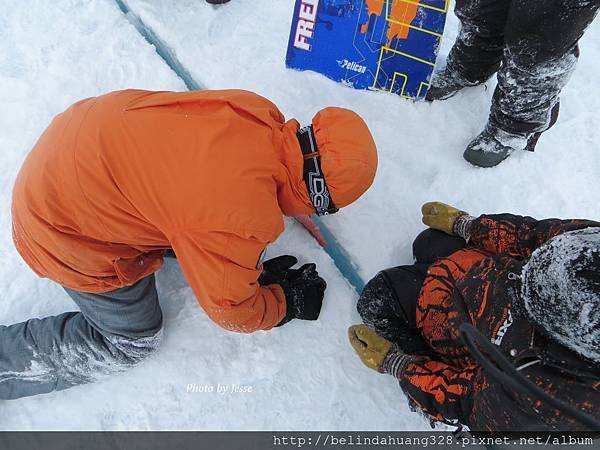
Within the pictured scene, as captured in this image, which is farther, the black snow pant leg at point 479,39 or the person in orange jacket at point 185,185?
the black snow pant leg at point 479,39

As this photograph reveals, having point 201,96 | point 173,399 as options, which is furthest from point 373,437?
point 201,96

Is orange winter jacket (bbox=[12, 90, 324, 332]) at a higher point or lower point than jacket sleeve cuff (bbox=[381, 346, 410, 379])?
higher

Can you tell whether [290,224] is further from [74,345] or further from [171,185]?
[74,345]

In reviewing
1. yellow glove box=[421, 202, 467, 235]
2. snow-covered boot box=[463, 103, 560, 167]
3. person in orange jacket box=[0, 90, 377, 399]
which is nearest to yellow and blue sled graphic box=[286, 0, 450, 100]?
snow-covered boot box=[463, 103, 560, 167]

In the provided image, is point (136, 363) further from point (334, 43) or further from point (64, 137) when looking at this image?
point (334, 43)

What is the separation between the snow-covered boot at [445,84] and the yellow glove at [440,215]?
0.49 metres

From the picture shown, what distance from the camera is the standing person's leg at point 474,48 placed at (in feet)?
4.83

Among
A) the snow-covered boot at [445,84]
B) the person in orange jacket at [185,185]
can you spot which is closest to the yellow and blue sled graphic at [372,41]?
the snow-covered boot at [445,84]

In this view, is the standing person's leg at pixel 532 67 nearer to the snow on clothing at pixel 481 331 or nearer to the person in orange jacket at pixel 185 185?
the snow on clothing at pixel 481 331

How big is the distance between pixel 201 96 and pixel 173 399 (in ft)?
3.16

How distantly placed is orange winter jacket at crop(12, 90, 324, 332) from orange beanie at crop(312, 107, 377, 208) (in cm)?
7

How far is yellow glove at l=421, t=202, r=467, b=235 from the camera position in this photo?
1490mm

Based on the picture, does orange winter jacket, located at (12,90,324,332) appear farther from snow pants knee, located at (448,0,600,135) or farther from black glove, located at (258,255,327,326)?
snow pants knee, located at (448,0,600,135)

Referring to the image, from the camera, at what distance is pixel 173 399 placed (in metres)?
1.46
